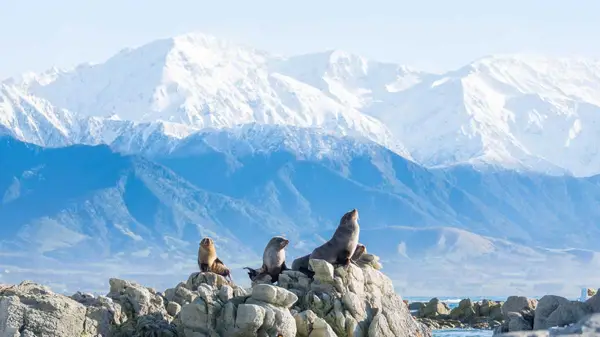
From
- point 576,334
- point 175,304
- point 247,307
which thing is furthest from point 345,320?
point 576,334

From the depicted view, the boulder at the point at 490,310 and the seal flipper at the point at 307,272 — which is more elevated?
the boulder at the point at 490,310

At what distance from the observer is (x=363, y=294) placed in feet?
128

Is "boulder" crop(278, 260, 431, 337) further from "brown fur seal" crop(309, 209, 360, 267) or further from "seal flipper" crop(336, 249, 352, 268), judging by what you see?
"brown fur seal" crop(309, 209, 360, 267)

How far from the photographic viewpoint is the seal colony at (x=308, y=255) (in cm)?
3931

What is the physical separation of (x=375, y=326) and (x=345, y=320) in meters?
0.83

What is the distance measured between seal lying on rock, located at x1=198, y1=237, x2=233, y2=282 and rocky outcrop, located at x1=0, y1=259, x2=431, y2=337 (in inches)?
95.2

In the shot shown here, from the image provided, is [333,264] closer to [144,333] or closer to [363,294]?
[363,294]

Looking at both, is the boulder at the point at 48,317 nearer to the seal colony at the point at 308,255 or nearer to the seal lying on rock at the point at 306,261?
the seal colony at the point at 308,255

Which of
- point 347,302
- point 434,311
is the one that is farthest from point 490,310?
point 347,302

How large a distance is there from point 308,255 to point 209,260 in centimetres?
372

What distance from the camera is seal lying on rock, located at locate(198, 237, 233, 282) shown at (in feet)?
142

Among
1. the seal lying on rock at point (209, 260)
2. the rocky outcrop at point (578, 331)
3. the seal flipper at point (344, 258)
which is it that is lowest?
the rocky outcrop at point (578, 331)

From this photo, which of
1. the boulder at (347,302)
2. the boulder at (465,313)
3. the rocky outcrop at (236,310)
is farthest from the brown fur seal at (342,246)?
the boulder at (465,313)

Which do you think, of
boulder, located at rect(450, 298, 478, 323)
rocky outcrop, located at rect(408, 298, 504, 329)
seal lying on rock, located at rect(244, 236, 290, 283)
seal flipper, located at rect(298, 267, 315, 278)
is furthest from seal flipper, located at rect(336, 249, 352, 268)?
boulder, located at rect(450, 298, 478, 323)
